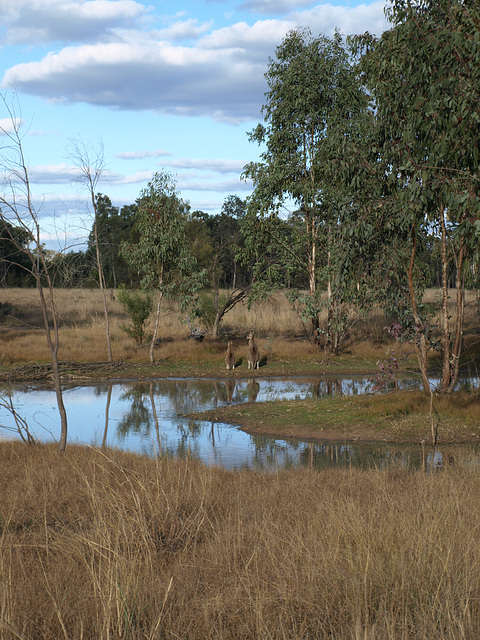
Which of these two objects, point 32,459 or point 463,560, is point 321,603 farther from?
point 32,459

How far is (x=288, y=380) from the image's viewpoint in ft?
76.7

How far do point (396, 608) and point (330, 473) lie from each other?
210 inches

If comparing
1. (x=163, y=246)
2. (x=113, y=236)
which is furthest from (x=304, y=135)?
(x=113, y=236)

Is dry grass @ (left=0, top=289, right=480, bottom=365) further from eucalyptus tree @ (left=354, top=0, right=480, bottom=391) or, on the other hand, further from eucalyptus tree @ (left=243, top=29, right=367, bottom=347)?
eucalyptus tree @ (left=354, top=0, right=480, bottom=391)

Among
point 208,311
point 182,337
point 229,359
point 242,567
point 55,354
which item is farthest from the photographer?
point 208,311

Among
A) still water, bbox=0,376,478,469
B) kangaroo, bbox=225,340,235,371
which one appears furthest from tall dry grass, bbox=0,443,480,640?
kangaroo, bbox=225,340,235,371

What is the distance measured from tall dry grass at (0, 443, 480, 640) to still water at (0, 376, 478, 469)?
1944 millimetres

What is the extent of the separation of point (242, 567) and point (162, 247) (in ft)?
69.4

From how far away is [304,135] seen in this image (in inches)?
1022

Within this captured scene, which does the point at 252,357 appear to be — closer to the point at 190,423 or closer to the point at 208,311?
the point at 208,311

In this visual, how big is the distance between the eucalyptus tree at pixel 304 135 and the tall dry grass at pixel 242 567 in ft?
58.8

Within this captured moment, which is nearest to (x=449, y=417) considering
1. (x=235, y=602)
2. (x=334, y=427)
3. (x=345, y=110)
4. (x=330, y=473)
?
(x=334, y=427)

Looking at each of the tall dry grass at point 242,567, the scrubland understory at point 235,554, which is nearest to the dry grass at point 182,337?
the scrubland understory at point 235,554

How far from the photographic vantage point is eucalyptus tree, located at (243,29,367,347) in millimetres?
25016
